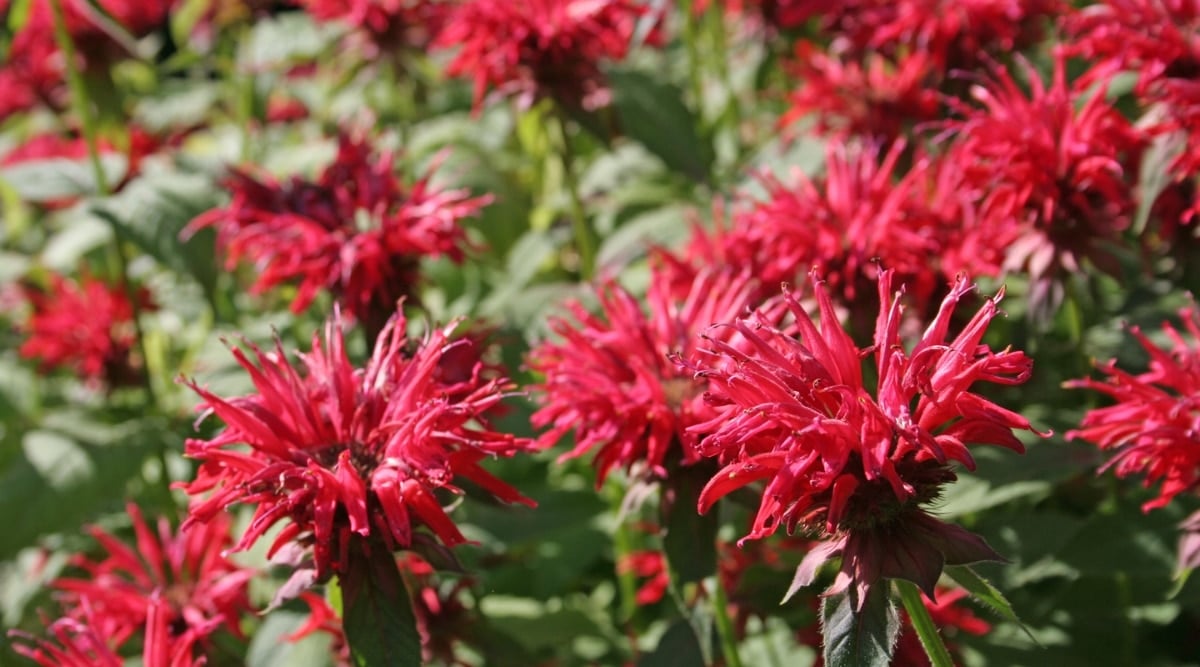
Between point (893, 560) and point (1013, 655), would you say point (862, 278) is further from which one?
point (893, 560)

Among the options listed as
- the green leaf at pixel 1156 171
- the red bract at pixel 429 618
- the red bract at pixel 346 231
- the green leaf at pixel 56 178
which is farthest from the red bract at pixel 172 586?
the green leaf at pixel 1156 171

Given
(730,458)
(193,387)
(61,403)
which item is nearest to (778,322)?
(730,458)

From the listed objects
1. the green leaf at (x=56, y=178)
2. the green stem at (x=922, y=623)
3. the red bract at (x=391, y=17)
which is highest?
the red bract at (x=391, y=17)

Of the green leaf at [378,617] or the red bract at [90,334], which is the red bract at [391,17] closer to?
the red bract at [90,334]

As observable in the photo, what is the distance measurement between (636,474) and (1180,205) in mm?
680

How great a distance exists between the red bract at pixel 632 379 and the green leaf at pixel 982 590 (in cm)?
28

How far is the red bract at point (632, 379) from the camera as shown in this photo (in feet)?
3.73

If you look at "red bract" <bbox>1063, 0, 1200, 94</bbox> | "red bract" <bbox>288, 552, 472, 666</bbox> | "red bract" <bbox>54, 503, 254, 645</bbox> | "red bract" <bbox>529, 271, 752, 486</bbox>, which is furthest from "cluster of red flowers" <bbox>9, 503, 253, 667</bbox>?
"red bract" <bbox>1063, 0, 1200, 94</bbox>

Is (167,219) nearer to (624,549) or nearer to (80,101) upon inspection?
(80,101)

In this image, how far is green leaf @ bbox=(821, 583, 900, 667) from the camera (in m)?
0.81

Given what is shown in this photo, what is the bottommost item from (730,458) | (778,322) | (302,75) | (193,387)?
(730,458)

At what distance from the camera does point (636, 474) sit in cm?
116

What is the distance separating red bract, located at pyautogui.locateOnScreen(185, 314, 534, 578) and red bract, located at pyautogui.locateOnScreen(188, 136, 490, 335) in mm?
283

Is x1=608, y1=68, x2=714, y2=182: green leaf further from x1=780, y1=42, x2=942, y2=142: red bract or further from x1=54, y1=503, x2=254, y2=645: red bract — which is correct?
x1=54, y1=503, x2=254, y2=645: red bract
